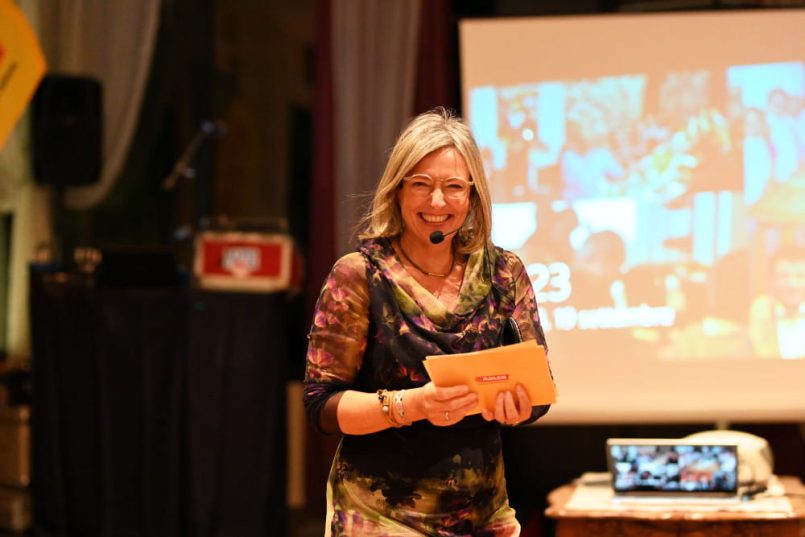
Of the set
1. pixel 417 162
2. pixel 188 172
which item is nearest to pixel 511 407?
pixel 417 162

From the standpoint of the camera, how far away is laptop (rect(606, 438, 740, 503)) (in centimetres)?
354

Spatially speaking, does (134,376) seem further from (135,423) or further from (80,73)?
(80,73)

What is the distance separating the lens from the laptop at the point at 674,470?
354 centimetres

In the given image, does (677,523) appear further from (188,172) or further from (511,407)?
(188,172)

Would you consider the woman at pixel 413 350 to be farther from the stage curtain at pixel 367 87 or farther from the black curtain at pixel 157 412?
the stage curtain at pixel 367 87

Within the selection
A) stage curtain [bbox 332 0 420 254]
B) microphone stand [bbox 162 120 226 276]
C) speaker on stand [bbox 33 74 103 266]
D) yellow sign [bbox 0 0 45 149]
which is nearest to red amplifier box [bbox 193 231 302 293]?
stage curtain [bbox 332 0 420 254]

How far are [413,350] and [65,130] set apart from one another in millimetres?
4076

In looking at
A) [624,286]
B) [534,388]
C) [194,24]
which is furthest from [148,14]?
[534,388]

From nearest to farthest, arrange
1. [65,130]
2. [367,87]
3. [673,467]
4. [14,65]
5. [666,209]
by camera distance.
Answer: [673,467], [14,65], [666,209], [367,87], [65,130]

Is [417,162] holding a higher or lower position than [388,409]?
higher

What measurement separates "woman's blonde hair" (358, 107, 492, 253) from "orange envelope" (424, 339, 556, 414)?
0.96 feet

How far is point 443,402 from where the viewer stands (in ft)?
5.74

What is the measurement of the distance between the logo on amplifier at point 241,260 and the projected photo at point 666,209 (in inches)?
44.9

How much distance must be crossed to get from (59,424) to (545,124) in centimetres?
255
